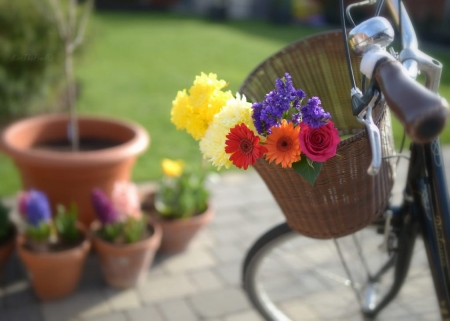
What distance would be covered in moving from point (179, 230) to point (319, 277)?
0.83 m

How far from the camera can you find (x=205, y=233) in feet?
11.2

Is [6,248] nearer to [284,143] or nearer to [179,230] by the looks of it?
[179,230]

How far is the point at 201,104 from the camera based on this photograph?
1.41 m

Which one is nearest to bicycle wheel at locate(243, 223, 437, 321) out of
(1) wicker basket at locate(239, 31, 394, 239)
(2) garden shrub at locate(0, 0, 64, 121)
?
(1) wicker basket at locate(239, 31, 394, 239)

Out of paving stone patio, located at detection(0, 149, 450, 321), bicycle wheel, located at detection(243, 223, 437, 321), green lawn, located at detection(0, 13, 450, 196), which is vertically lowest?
green lawn, located at detection(0, 13, 450, 196)

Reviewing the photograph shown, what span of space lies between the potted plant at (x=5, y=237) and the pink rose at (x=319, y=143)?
2035mm

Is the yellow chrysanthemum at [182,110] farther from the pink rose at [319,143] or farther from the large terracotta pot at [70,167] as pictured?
the large terracotta pot at [70,167]

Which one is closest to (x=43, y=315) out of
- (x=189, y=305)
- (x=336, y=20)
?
(x=189, y=305)

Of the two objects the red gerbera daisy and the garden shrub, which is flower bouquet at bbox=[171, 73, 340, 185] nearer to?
the red gerbera daisy

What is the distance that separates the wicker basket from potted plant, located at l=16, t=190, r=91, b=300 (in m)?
1.37

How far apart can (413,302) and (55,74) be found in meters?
3.54

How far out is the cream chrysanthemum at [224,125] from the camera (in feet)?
4.23

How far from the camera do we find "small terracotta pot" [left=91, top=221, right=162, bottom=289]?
2.69m

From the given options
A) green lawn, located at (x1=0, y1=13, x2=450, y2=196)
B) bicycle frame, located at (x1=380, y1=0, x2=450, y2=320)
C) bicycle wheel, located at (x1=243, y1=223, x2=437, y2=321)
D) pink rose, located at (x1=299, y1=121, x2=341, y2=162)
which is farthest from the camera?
green lawn, located at (x1=0, y1=13, x2=450, y2=196)
